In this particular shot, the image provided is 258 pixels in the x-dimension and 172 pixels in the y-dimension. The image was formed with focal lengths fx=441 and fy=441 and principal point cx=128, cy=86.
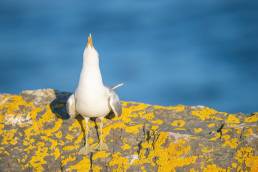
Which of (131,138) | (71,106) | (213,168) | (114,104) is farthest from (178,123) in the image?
(71,106)

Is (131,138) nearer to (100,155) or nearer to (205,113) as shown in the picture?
(100,155)

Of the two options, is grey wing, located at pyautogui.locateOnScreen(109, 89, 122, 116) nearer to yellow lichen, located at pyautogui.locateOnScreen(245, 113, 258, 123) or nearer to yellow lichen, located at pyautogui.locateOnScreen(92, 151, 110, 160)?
yellow lichen, located at pyautogui.locateOnScreen(92, 151, 110, 160)

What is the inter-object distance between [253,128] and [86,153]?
3.71 metres

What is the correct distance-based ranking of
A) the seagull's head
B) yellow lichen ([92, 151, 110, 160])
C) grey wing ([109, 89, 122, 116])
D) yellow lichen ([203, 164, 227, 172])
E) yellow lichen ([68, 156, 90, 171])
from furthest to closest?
grey wing ([109, 89, 122, 116]) < the seagull's head < yellow lichen ([92, 151, 110, 160]) < yellow lichen ([68, 156, 90, 171]) < yellow lichen ([203, 164, 227, 172])

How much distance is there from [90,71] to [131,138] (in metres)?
1.76

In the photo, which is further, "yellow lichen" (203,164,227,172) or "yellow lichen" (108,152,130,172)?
"yellow lichen" (108,152,130,172)

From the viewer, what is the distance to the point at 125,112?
11.2 meters

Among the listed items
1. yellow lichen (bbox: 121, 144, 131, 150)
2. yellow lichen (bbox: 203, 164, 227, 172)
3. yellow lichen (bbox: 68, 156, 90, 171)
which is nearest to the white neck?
yellow lichen (bbox: 121, 144, 131, 150)

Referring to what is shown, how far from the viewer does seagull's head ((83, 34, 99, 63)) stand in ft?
32.8

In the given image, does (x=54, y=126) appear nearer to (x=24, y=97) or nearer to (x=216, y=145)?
(x=24, y=97)

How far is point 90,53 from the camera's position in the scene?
10.0m

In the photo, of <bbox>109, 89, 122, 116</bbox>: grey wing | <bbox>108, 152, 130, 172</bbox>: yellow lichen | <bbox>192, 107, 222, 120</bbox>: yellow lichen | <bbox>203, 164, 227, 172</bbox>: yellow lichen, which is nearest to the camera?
<bbox>203, 164, 227, 172</bbox>: yellow lichen

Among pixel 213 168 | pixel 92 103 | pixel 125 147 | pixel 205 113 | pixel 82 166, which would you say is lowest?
pixel 213 168

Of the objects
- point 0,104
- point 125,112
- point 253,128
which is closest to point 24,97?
point 0,104
